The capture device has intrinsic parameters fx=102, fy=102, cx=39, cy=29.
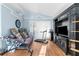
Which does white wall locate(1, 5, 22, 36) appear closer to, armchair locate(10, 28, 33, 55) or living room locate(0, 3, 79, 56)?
living room locate(0, 3, 79, 56)

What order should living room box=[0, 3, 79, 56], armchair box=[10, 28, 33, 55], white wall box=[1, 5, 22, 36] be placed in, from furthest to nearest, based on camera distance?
armchair box=[10, 28, 33, 55] < white wall box=[1, 5, 22, 36] < living room box=[0, 3, 79, 56]

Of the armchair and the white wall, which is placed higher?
the white wall

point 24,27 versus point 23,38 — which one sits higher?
point 24,27

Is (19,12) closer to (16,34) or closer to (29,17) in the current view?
(29,17)

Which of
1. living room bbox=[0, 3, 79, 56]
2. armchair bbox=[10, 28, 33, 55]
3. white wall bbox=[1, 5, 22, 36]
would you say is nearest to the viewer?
living room bbox=[0, 3, 79, 56]

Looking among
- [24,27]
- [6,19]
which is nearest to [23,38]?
[24,27]

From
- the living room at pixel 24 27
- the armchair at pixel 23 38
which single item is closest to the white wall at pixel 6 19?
the living room at pixel 24 27

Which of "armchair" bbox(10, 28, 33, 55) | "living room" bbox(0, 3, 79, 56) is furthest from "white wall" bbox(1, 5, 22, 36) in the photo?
"armchair" bbox(10, 28, 33, 55)

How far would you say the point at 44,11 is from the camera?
3918 millimetres

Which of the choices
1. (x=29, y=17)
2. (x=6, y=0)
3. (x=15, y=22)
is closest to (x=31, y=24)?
(x=29, y=17)

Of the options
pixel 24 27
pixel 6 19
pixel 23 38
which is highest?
pixel 6 19

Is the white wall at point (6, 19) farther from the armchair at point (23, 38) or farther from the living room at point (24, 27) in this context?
the armchair at point (23, 38)

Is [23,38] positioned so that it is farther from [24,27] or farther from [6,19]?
[6,19]

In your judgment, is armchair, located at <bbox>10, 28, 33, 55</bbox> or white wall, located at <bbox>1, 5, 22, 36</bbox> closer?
white wall, located at <bbox>1, 5, 22, 36</bbox>
